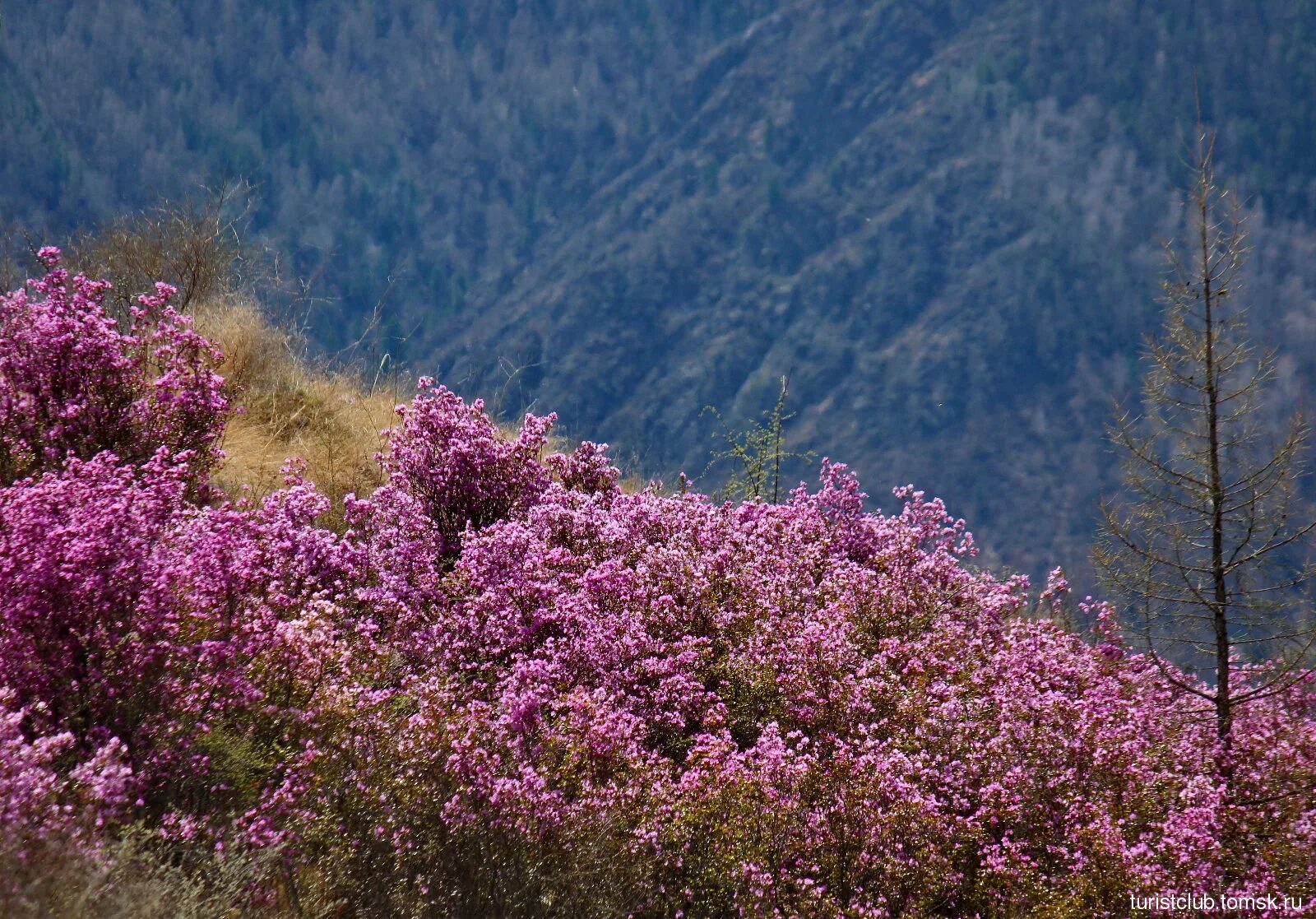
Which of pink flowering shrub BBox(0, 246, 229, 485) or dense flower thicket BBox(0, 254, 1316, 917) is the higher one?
pink flowering shrub BBox(0, 246, 229, 485)

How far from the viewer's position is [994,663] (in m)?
7.28

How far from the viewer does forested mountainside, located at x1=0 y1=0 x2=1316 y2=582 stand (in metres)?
116

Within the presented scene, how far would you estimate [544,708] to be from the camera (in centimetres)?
586

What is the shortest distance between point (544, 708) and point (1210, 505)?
437cm

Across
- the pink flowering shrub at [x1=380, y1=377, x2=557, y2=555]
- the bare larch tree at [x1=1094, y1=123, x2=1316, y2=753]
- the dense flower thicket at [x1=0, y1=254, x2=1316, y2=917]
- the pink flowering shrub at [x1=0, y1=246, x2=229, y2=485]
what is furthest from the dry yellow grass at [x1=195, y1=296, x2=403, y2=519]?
the bare larch tree at [x1=1094, y1=123, x2=1316, y2=753]

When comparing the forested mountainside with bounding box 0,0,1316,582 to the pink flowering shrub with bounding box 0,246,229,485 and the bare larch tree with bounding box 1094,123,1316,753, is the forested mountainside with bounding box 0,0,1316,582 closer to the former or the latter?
the pink flowering shrub with bounding box 0,246,229,485

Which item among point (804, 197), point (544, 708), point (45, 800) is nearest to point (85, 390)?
point (544, 708)

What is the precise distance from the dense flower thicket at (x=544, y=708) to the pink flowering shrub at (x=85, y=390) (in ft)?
0.08

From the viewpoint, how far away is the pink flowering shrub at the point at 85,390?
7.37m

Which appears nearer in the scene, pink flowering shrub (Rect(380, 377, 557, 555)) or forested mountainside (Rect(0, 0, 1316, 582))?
pink flowering shrub (Rect(380, 377, 557, 555))

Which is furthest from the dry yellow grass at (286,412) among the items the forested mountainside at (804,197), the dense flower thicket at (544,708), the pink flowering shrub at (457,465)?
the forested mountainside at (804,197)

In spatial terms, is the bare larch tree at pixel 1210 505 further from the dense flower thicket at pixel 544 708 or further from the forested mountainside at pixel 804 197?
the forested mountainside at pixel 804 197

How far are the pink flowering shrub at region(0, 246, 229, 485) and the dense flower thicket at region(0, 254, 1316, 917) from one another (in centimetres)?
2

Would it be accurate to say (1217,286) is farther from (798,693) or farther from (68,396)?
(68,396)
